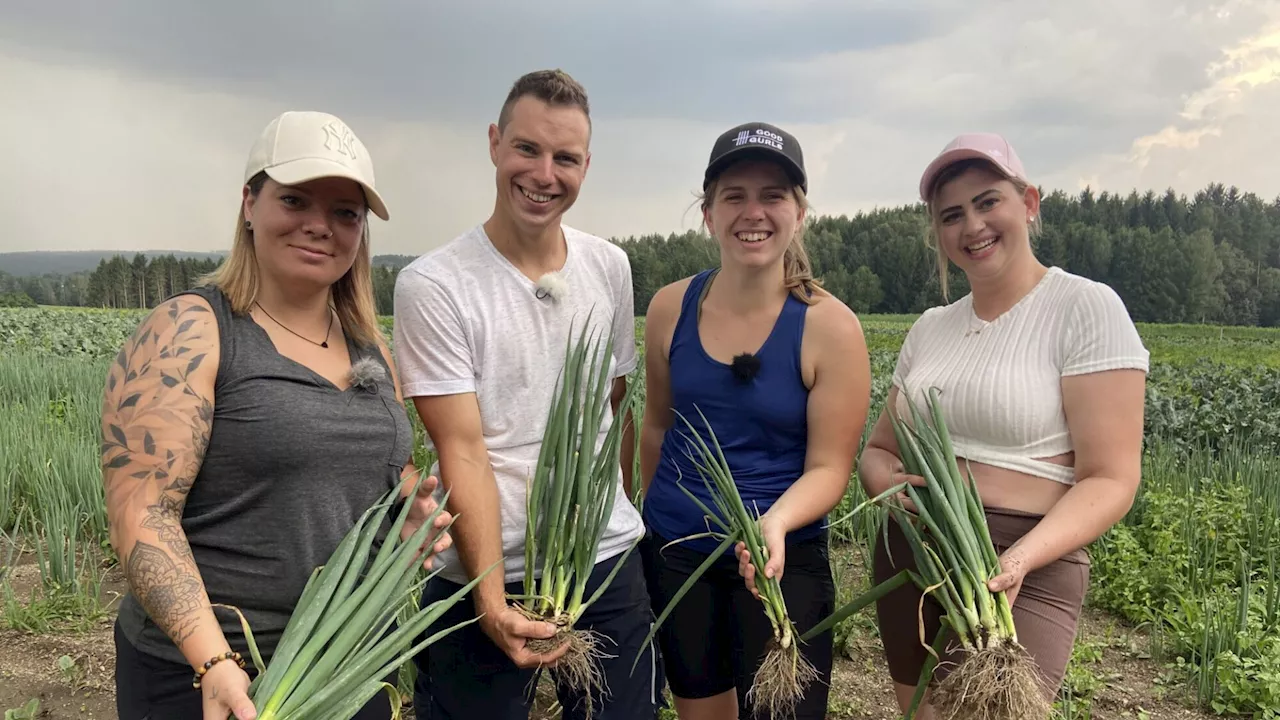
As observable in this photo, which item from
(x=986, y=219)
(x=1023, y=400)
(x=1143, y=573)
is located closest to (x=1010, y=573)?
(x=1023, y=400)

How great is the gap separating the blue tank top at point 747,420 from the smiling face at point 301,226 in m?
0.91

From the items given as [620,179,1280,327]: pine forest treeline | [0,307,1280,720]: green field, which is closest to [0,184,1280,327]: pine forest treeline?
[620,179,1280,327]: pine forest treeline

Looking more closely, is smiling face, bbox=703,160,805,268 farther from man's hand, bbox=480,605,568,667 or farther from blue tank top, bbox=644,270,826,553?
man's hand, bbox=480,605,568,667

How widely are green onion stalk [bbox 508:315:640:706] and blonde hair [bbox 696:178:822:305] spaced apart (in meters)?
0.53

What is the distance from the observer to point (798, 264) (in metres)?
1.97

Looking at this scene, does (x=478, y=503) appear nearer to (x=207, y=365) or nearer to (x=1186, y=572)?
(x=207, y=365)

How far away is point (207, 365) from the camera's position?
1312 mm

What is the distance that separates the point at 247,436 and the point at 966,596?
1487 mm

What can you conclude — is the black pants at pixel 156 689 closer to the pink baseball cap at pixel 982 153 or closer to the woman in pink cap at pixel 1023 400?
the woman in pink cap at pixel 1023 400

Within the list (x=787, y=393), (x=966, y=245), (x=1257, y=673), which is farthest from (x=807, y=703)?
(x=1257, y=673)

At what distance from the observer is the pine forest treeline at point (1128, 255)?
40062 mm

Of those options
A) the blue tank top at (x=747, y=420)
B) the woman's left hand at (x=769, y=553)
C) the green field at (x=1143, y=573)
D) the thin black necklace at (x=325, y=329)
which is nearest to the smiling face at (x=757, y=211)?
the blue tank top at (x=747, y=420)

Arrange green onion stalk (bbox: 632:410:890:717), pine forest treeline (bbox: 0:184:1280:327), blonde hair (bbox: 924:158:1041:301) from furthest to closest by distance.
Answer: pine forest treeline (bbox: 0:184:1280:327)
blonde hair (bbox: 924:158:1041:301)
green onion stalk (bbox: 632:410:890:717)

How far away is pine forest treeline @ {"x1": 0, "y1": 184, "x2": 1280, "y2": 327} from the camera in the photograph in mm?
40062
